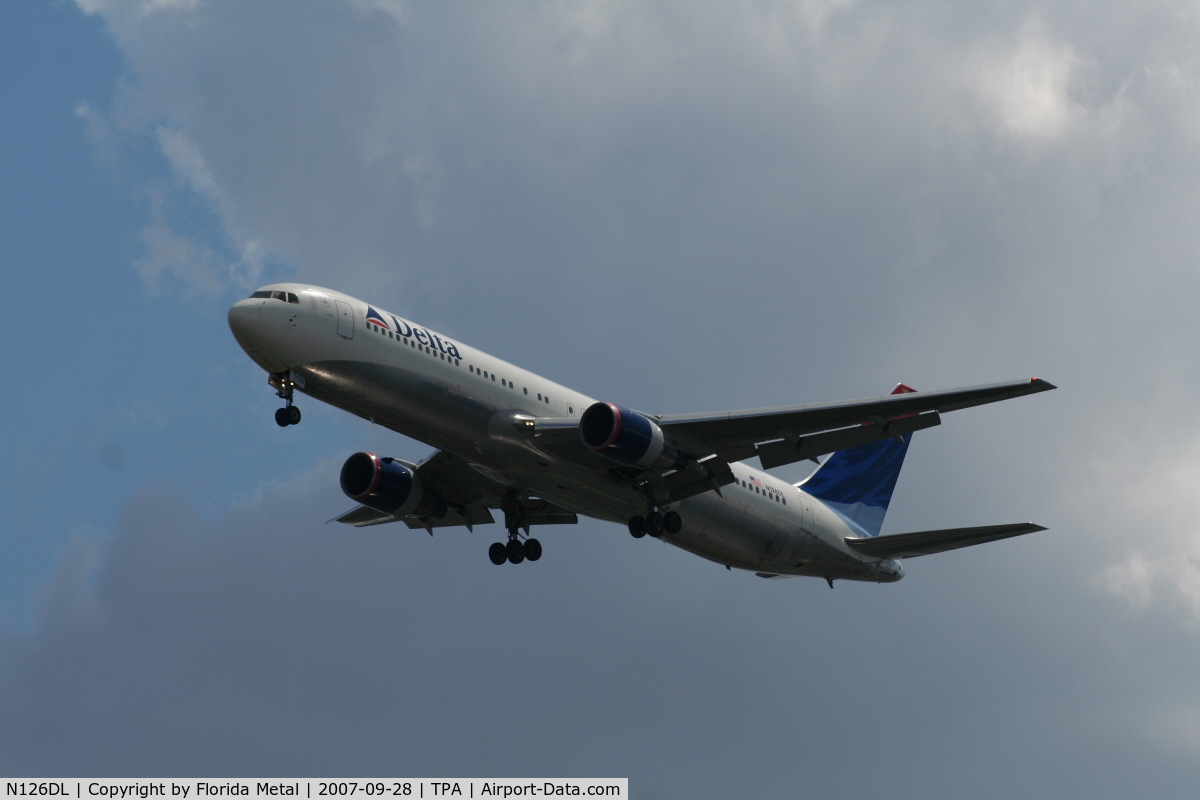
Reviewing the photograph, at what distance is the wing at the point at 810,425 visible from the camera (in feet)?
113

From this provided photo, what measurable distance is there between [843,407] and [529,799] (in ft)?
45.0

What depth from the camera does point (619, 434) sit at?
3556cm

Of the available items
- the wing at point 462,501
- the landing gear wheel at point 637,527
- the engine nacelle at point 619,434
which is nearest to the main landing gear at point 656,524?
the landing gear wheel at point 637,527

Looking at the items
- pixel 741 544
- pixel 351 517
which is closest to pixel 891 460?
pixel 741 544

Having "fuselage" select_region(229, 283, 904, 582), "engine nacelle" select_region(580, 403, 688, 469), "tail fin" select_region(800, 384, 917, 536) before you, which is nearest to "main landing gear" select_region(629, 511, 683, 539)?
"fuselage" select_region(229, 283, 904, 582)

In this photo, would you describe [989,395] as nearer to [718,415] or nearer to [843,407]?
[843,407]

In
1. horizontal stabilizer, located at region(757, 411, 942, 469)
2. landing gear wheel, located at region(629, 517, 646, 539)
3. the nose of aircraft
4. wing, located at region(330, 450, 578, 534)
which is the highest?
the nose of aircraft

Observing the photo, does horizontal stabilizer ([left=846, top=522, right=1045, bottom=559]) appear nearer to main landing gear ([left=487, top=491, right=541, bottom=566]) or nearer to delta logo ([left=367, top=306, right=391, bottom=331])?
main landing gear ([left=487, top=491, right=541, bottom=566])

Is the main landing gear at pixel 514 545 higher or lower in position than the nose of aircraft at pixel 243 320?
lower

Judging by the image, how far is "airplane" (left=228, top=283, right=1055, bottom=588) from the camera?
3434cm

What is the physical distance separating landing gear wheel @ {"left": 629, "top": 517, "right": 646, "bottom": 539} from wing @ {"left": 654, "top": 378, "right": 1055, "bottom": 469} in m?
2.84

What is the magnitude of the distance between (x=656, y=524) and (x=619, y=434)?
4.61m

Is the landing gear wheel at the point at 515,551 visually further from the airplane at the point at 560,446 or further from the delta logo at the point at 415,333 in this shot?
the delta logo at the point at 415,333

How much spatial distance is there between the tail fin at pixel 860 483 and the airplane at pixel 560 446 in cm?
247
